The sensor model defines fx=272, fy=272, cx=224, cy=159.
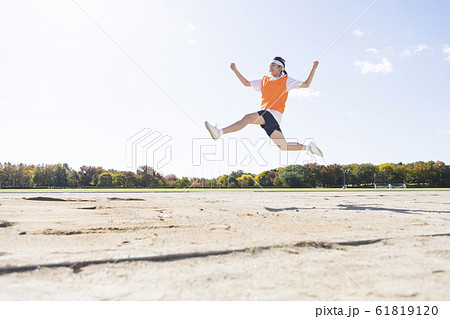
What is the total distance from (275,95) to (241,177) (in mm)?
43157

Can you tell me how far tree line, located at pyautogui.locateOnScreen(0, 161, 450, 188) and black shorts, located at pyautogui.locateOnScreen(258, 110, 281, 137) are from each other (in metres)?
38.4

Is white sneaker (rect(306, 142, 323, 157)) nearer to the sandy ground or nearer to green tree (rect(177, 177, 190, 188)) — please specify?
the sandy ground

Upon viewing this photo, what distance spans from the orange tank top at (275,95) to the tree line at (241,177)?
126 ft

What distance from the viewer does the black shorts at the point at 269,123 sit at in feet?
17.1

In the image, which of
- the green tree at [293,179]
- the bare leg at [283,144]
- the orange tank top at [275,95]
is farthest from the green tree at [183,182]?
the orange tank top at [275,95]

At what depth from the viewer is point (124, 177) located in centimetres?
5522

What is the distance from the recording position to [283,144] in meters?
5.62

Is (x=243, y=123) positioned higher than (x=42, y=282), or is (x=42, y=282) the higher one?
(x=243, y=123)

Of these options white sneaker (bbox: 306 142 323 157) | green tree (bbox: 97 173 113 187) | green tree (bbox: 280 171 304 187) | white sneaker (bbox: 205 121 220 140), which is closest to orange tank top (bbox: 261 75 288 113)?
white sneaker (bbox: 306 142 323 157)

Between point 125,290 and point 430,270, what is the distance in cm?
146

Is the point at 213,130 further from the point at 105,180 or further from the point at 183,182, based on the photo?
the point at 105,180

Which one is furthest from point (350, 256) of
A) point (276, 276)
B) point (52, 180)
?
point (52, 180)
